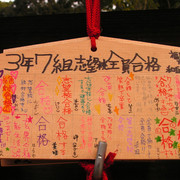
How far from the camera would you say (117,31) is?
778 mm

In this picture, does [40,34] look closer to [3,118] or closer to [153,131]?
[3,118]

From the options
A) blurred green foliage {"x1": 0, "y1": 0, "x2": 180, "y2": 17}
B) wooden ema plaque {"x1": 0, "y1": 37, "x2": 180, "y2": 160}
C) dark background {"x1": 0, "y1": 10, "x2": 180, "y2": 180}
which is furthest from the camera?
blurred green foliage {"x1": 0, "y1": 0, "x2": 180, "y2": 17}

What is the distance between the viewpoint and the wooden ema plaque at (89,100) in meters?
0.62

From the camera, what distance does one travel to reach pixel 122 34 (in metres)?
0.78

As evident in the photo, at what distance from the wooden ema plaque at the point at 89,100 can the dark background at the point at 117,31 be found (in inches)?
6.2

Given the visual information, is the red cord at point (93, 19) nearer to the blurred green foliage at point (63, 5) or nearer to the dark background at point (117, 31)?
the dark background at point (117, 31)

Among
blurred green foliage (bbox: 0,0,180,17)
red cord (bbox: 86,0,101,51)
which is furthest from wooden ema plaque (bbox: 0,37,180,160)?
blurred green foliage (bbox: 0,0,180,17)

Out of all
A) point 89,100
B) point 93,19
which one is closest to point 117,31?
point 93,19

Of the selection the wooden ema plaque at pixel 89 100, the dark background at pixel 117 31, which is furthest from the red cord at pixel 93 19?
the dark background at pixel 117 31

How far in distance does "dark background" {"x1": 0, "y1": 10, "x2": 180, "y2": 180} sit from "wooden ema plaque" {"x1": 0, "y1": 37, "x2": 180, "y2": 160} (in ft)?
0.52

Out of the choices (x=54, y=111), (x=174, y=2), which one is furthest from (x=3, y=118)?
(x=174, y=2)

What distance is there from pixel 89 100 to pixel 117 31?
1.15 ft

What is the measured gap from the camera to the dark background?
2.52 feet

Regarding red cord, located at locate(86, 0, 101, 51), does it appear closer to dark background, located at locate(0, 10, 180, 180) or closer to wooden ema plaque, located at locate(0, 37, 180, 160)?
wooden ema plaque, located at locate(0, 37, 180, 160)
